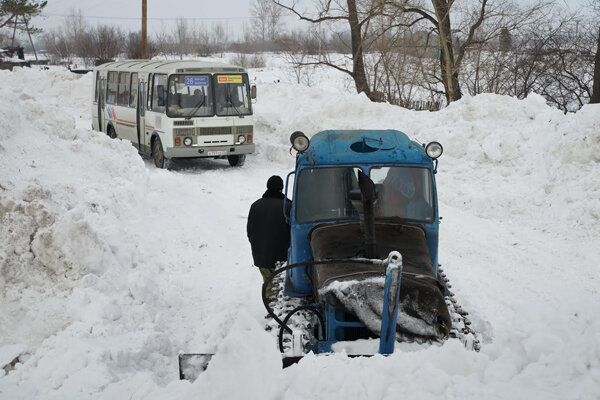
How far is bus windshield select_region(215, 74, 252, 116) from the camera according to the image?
16406 millimetres

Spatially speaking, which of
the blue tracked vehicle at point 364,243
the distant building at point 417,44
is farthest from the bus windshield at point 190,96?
the distant building at point 417,44

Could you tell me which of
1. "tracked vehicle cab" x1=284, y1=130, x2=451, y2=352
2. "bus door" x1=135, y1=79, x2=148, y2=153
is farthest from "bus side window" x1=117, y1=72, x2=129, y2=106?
"tracked vehicle cab" x1=284, y1=130, x2=451, y2=352

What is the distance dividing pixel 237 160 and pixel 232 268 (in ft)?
28.1

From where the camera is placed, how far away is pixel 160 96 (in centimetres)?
1616

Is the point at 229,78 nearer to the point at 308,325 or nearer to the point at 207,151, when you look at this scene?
the point at 207,151

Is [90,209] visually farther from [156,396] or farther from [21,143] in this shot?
[156,396]

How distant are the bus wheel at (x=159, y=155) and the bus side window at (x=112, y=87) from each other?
3507 millimetres

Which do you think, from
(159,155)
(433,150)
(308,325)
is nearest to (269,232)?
(308,325)

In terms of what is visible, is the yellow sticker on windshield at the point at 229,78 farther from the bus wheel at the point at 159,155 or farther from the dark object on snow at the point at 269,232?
the dark object on snow at the point at 269,232

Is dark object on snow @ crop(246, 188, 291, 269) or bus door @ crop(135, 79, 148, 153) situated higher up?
bus door @ crop(135, 79, 148, 153)

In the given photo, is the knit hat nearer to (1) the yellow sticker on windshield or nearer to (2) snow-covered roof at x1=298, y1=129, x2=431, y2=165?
(2) snow-covered roof at x1=298, y1=129, x2=431, y2=165

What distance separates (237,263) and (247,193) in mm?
4729

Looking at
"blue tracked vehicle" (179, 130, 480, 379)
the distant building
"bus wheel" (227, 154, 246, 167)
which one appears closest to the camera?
"blue tracked vehicle" (179, 130, 480, 379)

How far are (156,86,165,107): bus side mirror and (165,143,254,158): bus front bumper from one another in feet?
4.13
